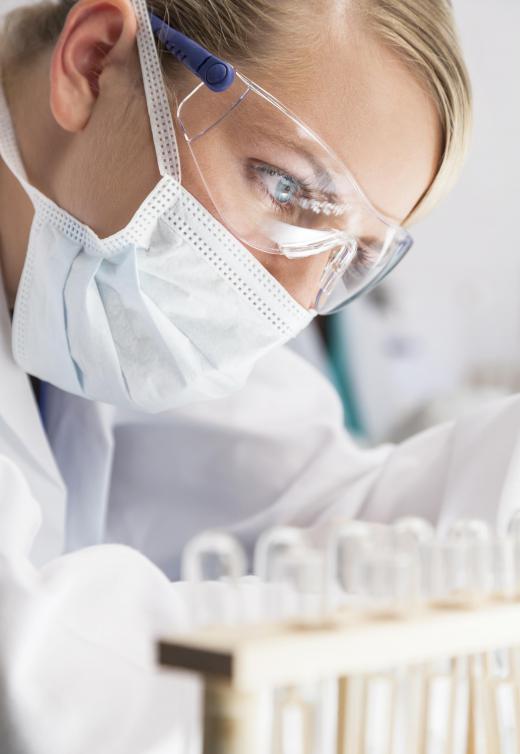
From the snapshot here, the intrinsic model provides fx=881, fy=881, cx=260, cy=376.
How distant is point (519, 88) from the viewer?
2.24 metres

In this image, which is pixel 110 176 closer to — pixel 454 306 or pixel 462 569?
pixel 462 569

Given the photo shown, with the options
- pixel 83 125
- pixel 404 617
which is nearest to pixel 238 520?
pixel 83 125

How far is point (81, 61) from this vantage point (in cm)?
86

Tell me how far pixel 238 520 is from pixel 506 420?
0.37m

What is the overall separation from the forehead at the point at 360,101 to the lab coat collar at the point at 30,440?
1.25ft

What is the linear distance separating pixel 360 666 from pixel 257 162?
515mm

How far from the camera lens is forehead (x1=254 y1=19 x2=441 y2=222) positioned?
Answer: 0.80 m

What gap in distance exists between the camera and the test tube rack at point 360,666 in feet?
1.28

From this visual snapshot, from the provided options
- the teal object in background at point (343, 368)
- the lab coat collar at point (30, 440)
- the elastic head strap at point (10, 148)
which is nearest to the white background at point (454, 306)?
the teal object in background at point (343, 368)

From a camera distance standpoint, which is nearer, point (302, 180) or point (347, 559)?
point (347, 559)

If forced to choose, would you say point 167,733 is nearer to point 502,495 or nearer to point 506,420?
point 502,495

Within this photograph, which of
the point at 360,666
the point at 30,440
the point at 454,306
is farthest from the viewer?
the point at 454,306

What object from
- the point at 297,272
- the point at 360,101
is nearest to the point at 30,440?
the point at 297,272

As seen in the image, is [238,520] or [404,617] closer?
[404,617]
